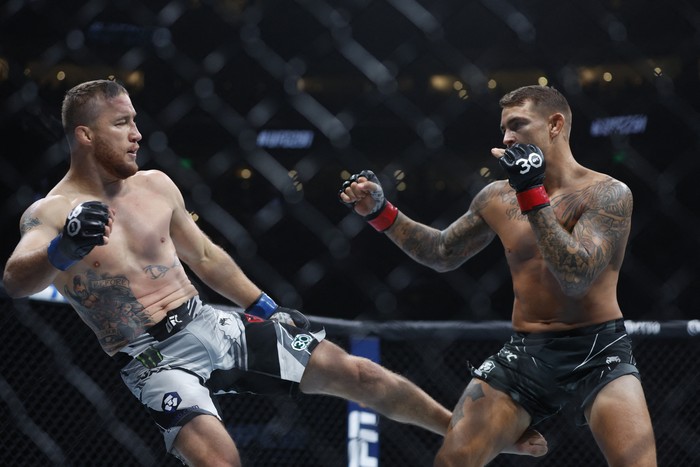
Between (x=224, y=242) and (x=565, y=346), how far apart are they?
11.6 feet

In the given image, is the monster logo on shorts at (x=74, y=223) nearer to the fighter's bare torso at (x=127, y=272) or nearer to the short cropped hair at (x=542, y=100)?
the fighter's bare torso at (x=127, y=272)

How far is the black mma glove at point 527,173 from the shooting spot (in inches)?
75.3

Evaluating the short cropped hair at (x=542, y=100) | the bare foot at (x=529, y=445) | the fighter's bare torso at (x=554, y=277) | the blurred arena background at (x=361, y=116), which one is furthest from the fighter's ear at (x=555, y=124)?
the blurred arena background at (x=361, y=116)

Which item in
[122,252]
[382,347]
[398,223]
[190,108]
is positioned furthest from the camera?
[190,108]

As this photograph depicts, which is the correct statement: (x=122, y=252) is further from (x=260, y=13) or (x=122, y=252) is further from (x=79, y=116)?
(x=260, y=13)

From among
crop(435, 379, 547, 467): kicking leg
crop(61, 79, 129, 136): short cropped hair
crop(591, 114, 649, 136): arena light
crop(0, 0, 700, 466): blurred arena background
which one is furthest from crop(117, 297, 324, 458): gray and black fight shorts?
crop(591, 114, 649, 136): arena light

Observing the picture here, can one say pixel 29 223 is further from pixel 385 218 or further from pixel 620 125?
pixel 620 125

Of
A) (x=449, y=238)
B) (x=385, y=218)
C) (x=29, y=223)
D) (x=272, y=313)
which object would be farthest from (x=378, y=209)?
(x=29, y=223)

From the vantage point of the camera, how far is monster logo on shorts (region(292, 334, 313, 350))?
2229mm

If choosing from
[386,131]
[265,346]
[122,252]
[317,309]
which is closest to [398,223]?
[265,346]

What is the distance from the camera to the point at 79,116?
6.95 ft

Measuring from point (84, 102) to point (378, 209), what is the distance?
81 cm

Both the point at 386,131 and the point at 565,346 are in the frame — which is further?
the point at 386,131

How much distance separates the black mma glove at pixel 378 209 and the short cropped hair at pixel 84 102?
0.67m
